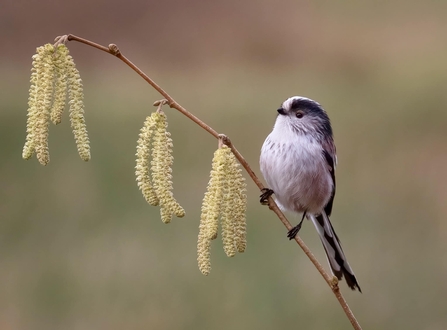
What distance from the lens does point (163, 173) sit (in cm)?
77

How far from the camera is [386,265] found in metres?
2.07

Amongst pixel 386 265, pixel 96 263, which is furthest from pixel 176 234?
pixel 386 265

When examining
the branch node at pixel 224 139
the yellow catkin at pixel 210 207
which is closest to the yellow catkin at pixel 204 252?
the yellow catkin at pixel 210 207

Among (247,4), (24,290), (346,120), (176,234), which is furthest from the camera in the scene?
(247,4)

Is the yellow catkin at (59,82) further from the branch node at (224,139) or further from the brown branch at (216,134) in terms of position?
the branch node at (224,139)

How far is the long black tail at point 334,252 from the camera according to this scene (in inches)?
54.2

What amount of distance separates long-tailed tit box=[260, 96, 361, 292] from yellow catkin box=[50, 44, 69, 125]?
2.35 ft

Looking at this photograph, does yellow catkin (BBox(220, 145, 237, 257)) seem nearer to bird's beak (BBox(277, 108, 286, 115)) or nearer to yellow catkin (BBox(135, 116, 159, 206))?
yellow catkin (BBox(135, 116, 159, 206))

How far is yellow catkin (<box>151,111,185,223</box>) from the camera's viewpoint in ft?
2.49

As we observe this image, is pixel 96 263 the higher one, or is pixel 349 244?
pixel 96 263

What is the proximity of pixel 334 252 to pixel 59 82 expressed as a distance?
3.15 feet

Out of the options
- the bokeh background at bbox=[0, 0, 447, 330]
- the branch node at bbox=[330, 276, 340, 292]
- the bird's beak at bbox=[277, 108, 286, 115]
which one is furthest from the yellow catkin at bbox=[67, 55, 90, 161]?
the bokeh background at bbox=[0, 0, 447, 330]

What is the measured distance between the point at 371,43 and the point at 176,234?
1.22 meters

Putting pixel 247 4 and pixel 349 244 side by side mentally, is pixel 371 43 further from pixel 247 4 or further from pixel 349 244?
pixel 349 244
